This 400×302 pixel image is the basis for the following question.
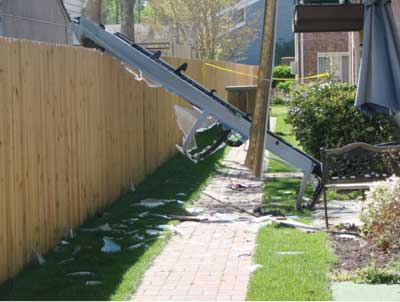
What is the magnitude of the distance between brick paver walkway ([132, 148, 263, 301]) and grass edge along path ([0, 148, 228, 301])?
0.16 meters

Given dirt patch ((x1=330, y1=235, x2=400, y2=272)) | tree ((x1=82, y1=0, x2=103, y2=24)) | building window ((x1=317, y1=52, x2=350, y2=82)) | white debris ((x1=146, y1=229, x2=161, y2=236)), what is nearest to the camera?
dirt patch ((x1=330, y1=235, x2=400, y2=272))

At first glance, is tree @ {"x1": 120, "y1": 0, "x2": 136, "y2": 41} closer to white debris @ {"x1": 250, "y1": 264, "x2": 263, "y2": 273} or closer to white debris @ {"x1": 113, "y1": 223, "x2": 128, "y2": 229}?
white debris @ {"x1": 113, "y1": 223, "x2": 128, "y2": 229}

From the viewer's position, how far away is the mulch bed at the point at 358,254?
7554mm

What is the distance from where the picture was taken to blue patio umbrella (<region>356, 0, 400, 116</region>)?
1048 centimetres

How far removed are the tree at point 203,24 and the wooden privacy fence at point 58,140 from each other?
81.6 ft

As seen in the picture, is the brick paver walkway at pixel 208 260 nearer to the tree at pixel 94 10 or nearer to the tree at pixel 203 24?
the tree at pixel 94 10

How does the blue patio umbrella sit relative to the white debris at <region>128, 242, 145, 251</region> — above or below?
above

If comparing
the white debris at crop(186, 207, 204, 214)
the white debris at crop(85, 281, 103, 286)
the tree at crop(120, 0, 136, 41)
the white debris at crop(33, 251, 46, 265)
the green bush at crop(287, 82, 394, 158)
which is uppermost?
the tree at crop(120, 0, 136, 41)

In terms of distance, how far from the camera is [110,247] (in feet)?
28.2

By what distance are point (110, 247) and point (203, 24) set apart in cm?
3091

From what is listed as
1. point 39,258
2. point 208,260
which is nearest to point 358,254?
point 208,260

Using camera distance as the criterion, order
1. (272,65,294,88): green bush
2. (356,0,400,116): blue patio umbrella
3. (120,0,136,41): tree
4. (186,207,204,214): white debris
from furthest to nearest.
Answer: (272,65,294,88): green bush < (120,0,136,41): tree < (186,207,204,214): white debris < (356,0,400,116): blue patio umbrella

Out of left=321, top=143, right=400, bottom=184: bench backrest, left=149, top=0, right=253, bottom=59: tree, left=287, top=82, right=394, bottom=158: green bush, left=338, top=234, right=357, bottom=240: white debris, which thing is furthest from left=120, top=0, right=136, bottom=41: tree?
left=149, top=0, right=253, bottom=59: tree

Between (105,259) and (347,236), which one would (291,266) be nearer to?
(347,236)
